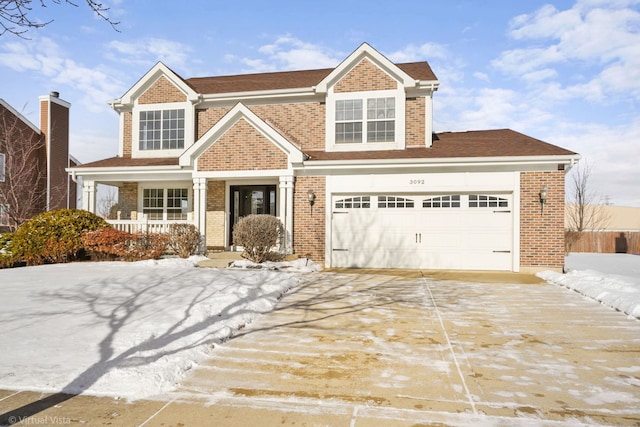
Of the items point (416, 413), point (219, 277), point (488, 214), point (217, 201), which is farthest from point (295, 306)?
point (217, 201)

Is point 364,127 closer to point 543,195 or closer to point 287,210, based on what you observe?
point 287,210

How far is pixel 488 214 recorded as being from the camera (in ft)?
38.7

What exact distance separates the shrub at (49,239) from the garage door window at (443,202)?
10757mm

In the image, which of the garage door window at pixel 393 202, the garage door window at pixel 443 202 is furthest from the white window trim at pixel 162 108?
the garage door window at pixel 443 202

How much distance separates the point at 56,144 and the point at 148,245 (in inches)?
661

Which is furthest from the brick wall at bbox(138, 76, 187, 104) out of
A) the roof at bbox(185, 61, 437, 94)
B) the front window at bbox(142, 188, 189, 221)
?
the front window at bbox(142, 188, 189, 221)

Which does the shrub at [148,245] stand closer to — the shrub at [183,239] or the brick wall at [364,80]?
the shrub at [183,239]

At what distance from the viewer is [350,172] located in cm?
1246

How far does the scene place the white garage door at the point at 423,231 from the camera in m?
11.8

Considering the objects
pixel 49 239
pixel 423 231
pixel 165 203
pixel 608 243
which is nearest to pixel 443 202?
pixel 423 231

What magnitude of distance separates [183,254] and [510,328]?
32.2ft

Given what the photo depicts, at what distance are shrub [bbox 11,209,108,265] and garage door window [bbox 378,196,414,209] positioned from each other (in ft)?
30.7

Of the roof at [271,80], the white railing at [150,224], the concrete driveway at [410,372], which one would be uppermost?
the roof at [271,80]

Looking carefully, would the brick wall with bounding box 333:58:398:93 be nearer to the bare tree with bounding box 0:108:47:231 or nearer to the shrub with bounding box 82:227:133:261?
the shrub with bounding box 82:227:133:261
